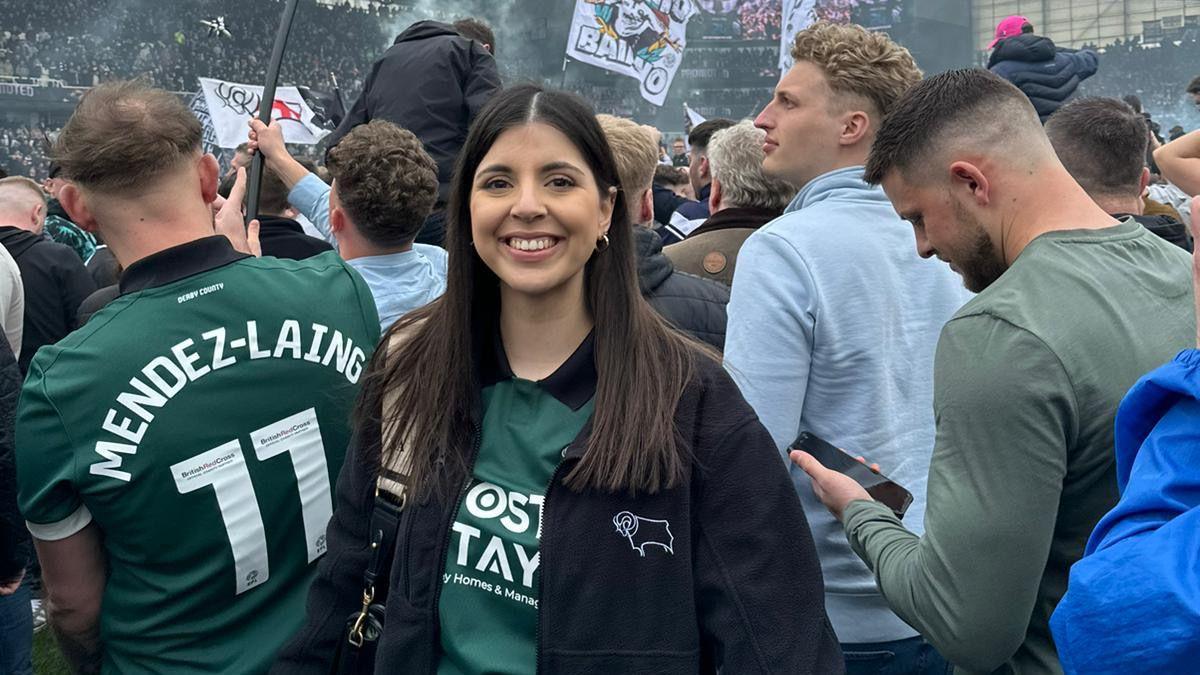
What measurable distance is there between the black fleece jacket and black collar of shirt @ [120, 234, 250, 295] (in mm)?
890

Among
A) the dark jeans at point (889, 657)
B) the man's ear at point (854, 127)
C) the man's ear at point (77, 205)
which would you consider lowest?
the dark jeans at point (889, 657)

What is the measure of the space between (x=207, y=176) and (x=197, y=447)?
2.13 feet

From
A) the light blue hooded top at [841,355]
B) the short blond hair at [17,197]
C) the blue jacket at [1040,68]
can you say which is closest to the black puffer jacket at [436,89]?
the short blond hair at [17,197]

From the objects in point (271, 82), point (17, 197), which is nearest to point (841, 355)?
point (271, 82)

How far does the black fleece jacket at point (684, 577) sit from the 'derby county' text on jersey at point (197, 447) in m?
0.67

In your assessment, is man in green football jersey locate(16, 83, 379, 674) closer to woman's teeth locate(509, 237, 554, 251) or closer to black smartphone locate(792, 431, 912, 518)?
woman's teeth locate(509, 237, 554, 251)

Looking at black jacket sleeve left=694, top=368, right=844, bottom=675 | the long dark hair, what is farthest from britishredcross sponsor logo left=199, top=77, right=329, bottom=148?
black jacket sleeve left=694, top=368, right=844, bottom=675

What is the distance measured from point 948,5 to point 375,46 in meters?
15.6

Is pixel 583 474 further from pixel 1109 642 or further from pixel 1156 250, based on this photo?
pixel 1156 250

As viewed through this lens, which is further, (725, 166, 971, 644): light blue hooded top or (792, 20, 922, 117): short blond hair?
(792, 20, 922, 117): short blond hair

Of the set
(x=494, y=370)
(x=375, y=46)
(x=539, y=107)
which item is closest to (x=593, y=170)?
(x=539, y=107)

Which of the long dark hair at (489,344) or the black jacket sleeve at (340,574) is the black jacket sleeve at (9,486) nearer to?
the black jacket sleeve at (340,574)

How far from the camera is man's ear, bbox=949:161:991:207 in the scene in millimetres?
2074

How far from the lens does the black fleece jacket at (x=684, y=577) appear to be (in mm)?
1850
